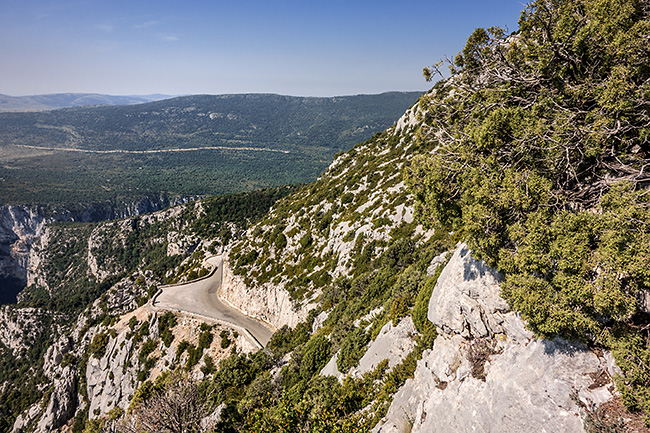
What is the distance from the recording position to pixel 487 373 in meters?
10.2

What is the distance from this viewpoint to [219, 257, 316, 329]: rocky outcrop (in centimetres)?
3609

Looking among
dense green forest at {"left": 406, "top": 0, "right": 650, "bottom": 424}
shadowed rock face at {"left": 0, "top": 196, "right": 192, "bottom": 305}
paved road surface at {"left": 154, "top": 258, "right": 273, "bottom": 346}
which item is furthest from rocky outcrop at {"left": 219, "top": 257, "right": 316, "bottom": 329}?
shadowed rock face at {"left": 0, "top": 196, "right": 192, "bottom": 305}

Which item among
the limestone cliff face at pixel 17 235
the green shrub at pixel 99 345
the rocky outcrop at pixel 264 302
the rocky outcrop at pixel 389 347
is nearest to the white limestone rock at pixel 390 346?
the rocky outcrop at pixel 389 347

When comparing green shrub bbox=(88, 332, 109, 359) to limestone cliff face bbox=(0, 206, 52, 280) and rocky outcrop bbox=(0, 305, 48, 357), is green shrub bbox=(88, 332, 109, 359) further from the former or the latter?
limestone cliff face bbox=(0, 206, 52, 280)

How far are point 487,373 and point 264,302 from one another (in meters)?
35.5

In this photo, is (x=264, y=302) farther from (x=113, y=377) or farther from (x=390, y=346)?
(x=390, y=346)

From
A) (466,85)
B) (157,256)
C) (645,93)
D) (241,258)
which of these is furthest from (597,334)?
(157,256)

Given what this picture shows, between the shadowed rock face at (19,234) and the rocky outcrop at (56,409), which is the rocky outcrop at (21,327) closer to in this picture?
the rocky outcrop at (56,409)

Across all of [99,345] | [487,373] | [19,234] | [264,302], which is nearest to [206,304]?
[264,302]

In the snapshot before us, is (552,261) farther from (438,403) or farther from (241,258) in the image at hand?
(241,258)

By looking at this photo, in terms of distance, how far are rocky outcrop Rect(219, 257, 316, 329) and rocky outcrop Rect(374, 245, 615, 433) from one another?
72.7 feet

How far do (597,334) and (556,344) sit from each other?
3.89 ft

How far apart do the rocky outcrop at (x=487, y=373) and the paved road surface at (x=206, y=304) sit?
1102 inches

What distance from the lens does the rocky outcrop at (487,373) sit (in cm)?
837
